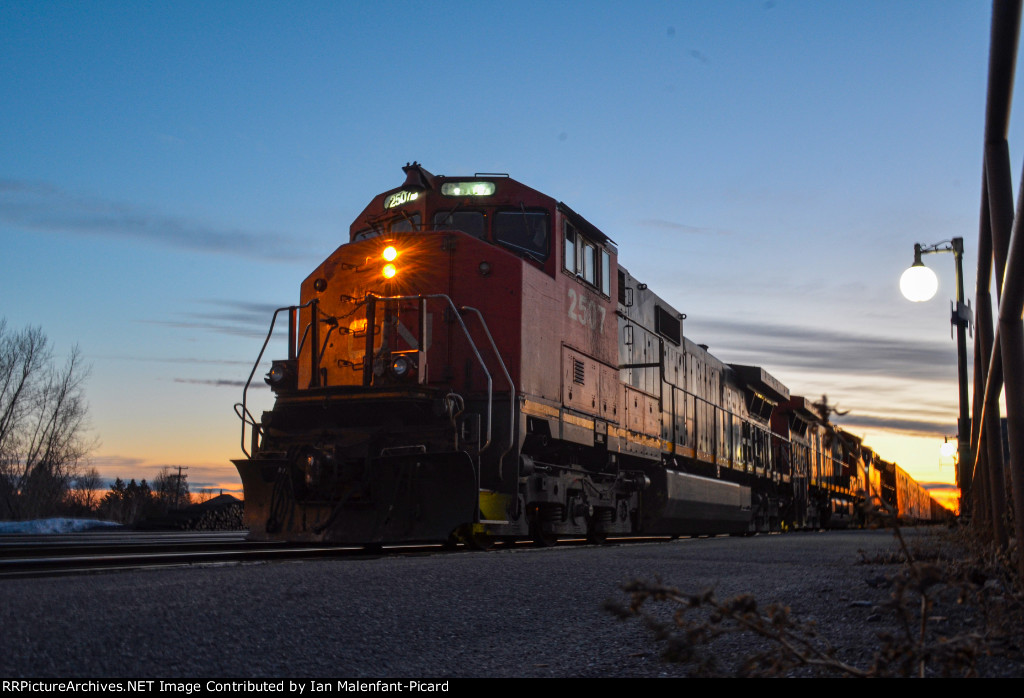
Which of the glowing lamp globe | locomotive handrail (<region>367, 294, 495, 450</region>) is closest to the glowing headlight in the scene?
locomotive handrail (<region>367, 294, 495, 450</region>)

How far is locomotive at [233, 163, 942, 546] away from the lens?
796 centimetres

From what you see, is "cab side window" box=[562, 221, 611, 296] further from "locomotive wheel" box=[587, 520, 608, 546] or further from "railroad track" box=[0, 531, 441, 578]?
"railroad track" box=[0, 531, 441, 578]

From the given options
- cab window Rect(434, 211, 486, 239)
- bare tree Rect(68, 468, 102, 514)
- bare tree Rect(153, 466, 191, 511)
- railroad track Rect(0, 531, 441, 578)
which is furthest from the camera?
bare tree Rect(153, 466, 191, 511)

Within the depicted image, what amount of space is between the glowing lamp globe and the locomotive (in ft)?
8.77

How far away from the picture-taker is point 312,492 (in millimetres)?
8039

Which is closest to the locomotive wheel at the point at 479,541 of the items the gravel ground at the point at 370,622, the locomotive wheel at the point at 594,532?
the locomotive wheel at the point at 594,532

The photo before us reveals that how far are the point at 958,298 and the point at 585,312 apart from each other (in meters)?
6.56

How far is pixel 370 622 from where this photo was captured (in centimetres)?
333

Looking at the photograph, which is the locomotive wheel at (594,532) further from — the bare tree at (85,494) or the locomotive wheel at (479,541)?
the bare tree at (85,494)

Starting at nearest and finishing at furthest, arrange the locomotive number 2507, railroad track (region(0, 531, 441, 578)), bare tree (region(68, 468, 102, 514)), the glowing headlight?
1. railroad track (region(0, 531, 441, 578))
2. the glowing headlight
3. the locomotive number 2507
4. bare tree (region(68, 468, 102, 514))

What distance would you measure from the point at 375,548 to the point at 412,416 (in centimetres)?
142

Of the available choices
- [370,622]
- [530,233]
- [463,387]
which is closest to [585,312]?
[530,233]

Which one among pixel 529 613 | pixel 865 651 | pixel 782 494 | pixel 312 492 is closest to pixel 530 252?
pixel 312 492

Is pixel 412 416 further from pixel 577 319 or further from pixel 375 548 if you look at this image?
pixel 577 319
